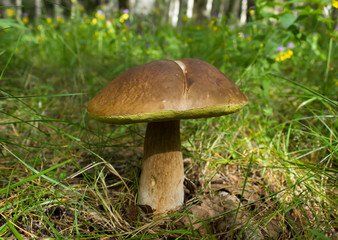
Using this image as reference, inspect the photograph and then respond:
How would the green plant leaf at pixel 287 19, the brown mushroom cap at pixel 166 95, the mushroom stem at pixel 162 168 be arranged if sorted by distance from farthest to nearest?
the green plant leaf at pixel 287 19
the mushroom stem at pixel 162 168
the brown mushroom cap at pixel 166 95

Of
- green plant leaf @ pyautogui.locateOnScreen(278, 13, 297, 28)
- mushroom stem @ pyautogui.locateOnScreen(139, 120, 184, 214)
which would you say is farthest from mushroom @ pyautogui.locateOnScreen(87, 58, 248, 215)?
green plant leaf @ pyautogui.locateOnScreen(278, 13, 297, 28)

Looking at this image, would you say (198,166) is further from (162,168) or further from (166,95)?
(166,95)

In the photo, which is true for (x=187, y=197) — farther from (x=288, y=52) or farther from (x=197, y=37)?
(x=197, y=37)

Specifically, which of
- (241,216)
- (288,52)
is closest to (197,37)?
(288,52)

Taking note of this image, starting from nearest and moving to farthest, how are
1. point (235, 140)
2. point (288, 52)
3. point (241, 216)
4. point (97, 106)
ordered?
1. point (97, 106)
2. point (241, 216)
3. point (235, 140)
4. point (288, 52)

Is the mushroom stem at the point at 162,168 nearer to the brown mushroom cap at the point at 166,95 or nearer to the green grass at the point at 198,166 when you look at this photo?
the green grass at the point at 198,166

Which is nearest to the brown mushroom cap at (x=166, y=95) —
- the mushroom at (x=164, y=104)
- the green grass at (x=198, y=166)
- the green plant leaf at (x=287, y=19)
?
the mushroom at (x=164, y=104)

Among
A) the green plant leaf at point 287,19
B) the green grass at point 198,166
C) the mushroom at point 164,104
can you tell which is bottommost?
the green grass at point 198,166
